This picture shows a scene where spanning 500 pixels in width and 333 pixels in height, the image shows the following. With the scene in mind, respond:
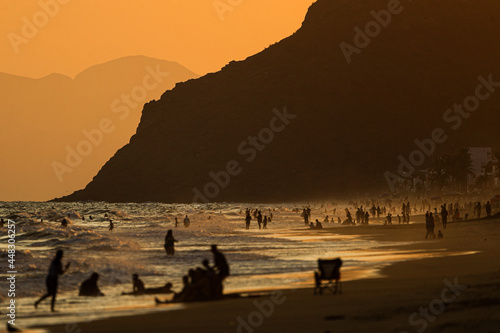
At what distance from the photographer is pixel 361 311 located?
1569cm

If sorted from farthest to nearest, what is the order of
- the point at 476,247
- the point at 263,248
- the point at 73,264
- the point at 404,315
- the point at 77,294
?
the point at 263,248 → the point at 476,247 → the point at 73,264 → the point at 77,294 → the point at 404,315

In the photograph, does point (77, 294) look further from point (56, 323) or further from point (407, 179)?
point (407, 179)

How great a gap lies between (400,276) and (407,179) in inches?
6991

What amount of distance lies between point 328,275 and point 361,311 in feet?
13.9

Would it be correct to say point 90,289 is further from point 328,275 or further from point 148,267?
point 148,267

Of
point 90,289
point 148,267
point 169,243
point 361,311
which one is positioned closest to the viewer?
point 361,311

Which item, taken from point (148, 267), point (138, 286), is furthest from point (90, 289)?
point (148, 267)

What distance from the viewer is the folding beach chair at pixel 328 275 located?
1961cm

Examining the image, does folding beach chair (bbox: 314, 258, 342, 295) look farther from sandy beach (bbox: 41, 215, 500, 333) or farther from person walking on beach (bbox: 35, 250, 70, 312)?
person walking on beach (bbox: 35, 250, 70, 312)

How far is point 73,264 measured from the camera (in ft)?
103

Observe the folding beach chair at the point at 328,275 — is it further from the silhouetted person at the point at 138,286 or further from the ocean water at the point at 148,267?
the silhouetted person at the point at 138,286

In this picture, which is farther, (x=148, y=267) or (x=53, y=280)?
(x=148, y=267)

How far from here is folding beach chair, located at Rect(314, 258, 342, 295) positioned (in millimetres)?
19609

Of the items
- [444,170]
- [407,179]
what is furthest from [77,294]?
[407,179]
